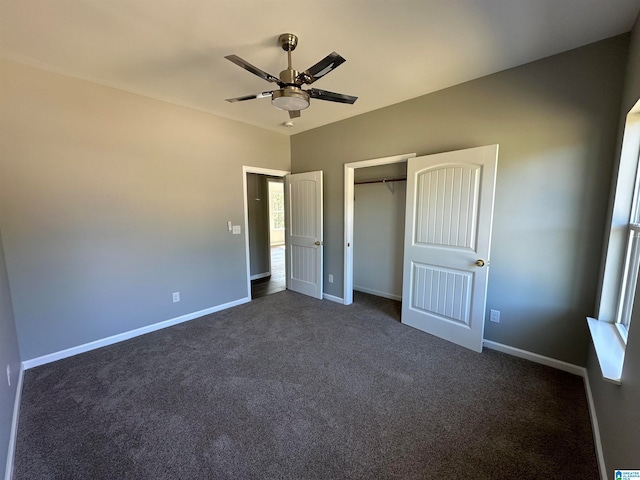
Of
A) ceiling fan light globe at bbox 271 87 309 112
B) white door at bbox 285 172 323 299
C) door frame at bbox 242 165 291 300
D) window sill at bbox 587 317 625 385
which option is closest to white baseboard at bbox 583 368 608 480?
window sill at bbox 587 317 625 385

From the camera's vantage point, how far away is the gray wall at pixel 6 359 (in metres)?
1.41

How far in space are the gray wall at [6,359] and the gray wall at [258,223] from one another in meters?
3.37

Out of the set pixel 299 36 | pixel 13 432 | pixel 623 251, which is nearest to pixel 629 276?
pixel 623 251

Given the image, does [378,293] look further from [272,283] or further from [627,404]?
[627,404]

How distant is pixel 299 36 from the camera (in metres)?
1.86

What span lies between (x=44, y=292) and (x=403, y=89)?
3976mm

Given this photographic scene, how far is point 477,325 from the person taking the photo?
2.57 m

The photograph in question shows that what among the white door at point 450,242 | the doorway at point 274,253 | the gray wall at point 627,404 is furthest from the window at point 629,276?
the doorway at point 274,253

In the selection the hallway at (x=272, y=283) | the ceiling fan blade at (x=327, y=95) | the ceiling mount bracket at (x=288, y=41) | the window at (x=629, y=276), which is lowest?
the hallway at (x=272, y=283)

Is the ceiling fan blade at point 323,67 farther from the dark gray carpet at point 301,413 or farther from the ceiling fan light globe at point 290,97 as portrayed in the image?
the dark gray carpet at point 301,413

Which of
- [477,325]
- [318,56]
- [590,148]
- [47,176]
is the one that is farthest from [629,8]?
[47,176]

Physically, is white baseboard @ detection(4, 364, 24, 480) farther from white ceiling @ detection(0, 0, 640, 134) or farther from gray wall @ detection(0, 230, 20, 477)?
white ceiling @ detection(0, 0, 640, 134)

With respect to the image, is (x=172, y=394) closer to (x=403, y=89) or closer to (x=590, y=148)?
(x=403, y=89)

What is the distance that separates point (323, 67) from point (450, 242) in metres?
2.02
